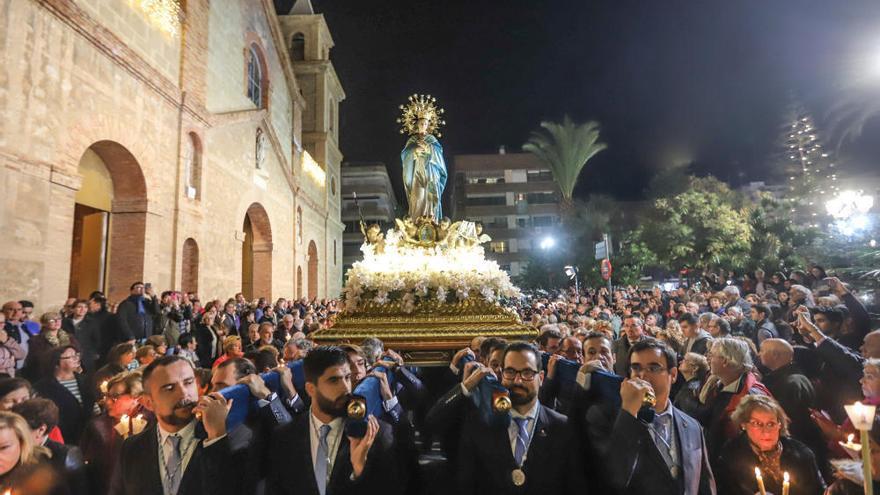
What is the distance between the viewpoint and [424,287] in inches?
296

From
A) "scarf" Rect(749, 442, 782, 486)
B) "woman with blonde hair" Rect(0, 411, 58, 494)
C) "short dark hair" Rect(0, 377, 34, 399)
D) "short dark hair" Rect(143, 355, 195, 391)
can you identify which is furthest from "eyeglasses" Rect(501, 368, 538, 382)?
"short dark hair" Rect(0, 377, 34, 399)

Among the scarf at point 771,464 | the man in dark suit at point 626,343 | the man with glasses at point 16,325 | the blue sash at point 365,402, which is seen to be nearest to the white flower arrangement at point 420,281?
the man in dark suit at point 626,343

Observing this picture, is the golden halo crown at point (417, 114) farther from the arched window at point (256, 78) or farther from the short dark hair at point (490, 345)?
the arched window at point (256, 78)

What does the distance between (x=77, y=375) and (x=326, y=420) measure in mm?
4503

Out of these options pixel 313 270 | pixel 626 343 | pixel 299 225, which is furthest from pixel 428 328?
pixel 313 270

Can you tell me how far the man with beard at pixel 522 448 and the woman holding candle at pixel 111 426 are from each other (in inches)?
95.1

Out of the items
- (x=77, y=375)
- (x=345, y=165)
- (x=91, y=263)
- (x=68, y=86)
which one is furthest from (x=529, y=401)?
(x=345, y=165)

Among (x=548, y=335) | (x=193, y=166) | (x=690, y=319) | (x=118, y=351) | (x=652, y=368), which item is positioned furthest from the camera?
(x=193, y=166)

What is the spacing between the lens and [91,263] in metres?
13.1

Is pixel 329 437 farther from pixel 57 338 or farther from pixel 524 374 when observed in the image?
pixel 57 338

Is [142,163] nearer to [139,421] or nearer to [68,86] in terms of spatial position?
[68,86]

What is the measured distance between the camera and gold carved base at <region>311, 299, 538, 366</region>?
22.3 feet

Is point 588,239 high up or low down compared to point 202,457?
Result: up

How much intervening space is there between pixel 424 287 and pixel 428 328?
761 mm
